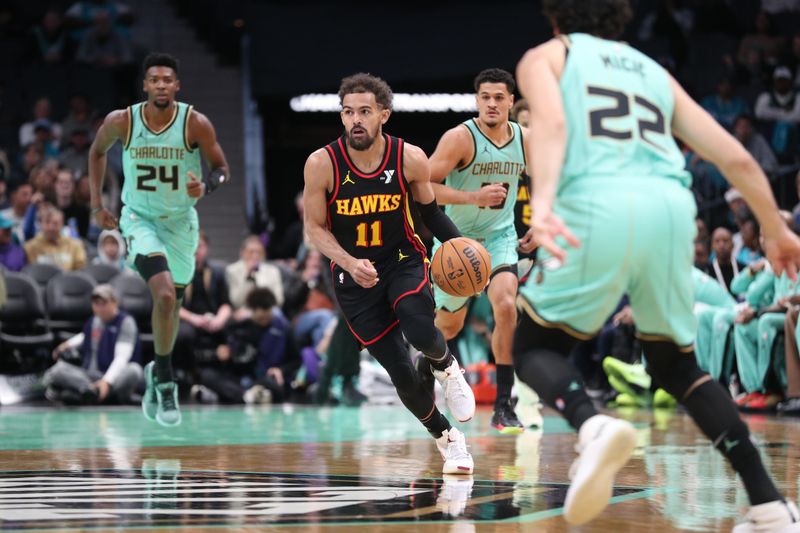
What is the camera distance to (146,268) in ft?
28.0

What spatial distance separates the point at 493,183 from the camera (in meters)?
8.27

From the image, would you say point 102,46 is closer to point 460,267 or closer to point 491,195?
point 491,195

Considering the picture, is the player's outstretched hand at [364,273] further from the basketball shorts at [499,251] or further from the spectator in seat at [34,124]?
the spectator in seat at [34,124]

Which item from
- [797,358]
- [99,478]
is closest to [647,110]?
[99,478]

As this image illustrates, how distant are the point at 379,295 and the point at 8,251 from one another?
882 centimetres

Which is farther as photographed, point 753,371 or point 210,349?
point 210,349

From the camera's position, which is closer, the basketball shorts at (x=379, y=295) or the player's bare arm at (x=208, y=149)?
the basketball shorts at (x=379, y=295)

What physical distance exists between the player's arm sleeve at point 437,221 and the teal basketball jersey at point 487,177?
162 cm

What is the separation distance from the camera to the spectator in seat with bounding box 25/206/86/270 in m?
14.1

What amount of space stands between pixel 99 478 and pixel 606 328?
27.0 feet

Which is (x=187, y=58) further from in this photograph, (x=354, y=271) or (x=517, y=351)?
(x=517, y=351)

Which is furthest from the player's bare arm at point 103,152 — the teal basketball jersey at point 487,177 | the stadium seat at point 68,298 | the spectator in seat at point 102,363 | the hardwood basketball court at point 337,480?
the stadium seat at point 68,298

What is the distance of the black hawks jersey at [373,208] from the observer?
251 inches

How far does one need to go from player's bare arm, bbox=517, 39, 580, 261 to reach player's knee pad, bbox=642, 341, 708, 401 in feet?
1.87
